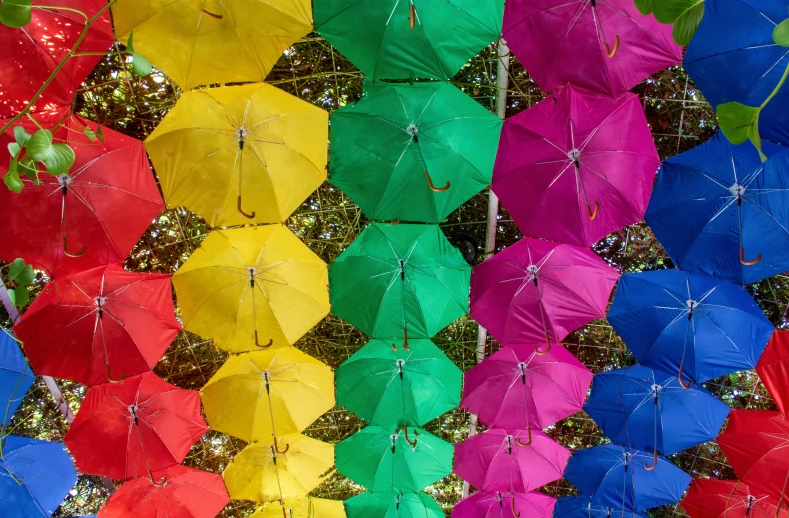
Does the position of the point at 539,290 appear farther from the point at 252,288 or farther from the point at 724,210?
the point at 252,288

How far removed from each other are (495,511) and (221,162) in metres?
4.96

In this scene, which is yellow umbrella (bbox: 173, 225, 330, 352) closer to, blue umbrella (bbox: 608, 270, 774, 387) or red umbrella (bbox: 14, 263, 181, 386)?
red umbrella (bbox: 14, 263, 181, 386)

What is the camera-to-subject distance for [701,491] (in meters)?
5.48

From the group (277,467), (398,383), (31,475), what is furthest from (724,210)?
(31,475)

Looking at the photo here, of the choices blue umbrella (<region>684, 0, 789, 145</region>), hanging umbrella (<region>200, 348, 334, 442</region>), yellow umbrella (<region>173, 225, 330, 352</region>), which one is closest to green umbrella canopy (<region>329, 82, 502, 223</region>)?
yellow umbrella (<region>173, 225, 330, 352</region>)

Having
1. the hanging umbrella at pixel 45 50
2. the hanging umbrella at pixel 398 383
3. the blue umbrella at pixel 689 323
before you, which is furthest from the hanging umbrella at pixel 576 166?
the hanging umbrella at pixel 45 50

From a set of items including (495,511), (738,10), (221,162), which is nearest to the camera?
(738,10)

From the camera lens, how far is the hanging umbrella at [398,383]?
4.90 m

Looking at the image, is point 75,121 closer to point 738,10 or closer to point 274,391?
point 274,391

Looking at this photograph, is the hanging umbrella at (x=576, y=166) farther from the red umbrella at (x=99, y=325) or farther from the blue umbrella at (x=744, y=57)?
the red umbrella at (x=99, y=325)

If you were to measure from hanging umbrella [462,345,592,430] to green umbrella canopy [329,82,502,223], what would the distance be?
1.87 metres

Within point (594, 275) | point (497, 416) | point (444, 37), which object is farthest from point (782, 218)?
point (497, 416)

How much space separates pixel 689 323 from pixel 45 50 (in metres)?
4.76

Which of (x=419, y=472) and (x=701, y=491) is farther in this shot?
(x=419, y=472)
